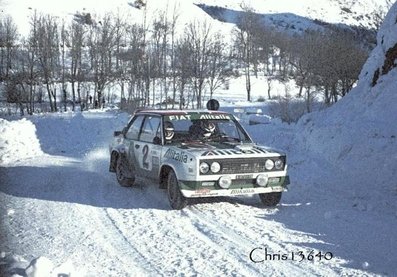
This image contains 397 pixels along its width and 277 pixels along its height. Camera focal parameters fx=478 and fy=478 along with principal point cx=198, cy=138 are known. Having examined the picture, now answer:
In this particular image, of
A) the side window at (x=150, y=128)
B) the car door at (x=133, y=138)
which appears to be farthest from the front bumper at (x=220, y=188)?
the car door at (x=133, y=138)

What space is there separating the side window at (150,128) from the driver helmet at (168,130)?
0.21 m

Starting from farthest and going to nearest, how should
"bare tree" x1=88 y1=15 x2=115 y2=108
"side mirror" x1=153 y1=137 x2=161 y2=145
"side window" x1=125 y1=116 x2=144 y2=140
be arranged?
"bare tree" x1=88 y1=15 x2=115 y2=108 → "side window" x1=125 y1=116 x2=144 y2=140 → "side mirror" x1=153 y1=137 x2=161 y2=145

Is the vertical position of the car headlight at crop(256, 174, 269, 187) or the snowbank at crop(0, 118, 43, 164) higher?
the car headlight at crop(256, 174, 269, 187)

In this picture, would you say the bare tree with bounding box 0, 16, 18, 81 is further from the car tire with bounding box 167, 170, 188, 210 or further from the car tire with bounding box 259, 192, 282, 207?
the car tire with bounding box 259, 192, 282, 207

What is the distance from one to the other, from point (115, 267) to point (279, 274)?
5.12 ft

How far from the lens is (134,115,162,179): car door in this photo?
774cm

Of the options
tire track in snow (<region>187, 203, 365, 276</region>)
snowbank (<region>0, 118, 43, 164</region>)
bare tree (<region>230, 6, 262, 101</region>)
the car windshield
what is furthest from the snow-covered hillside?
tire track in snow (<region>187, 203, 365, 276</region>)

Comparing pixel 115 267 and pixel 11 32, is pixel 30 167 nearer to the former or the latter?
pixel 115 267

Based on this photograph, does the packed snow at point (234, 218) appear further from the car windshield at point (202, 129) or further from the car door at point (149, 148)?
the car windshield at point (202, 129)

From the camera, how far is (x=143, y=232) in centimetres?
583

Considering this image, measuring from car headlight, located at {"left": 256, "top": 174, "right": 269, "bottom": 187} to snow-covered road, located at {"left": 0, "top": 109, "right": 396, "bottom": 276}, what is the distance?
41 centimetres

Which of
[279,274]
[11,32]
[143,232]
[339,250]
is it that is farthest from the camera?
[11,32]

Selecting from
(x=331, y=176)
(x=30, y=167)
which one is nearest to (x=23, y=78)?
(x=30, y=167)

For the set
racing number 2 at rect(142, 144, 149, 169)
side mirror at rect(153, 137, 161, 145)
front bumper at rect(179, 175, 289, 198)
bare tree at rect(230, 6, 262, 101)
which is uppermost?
bare tree at rect(230, 6, 262, 101)
